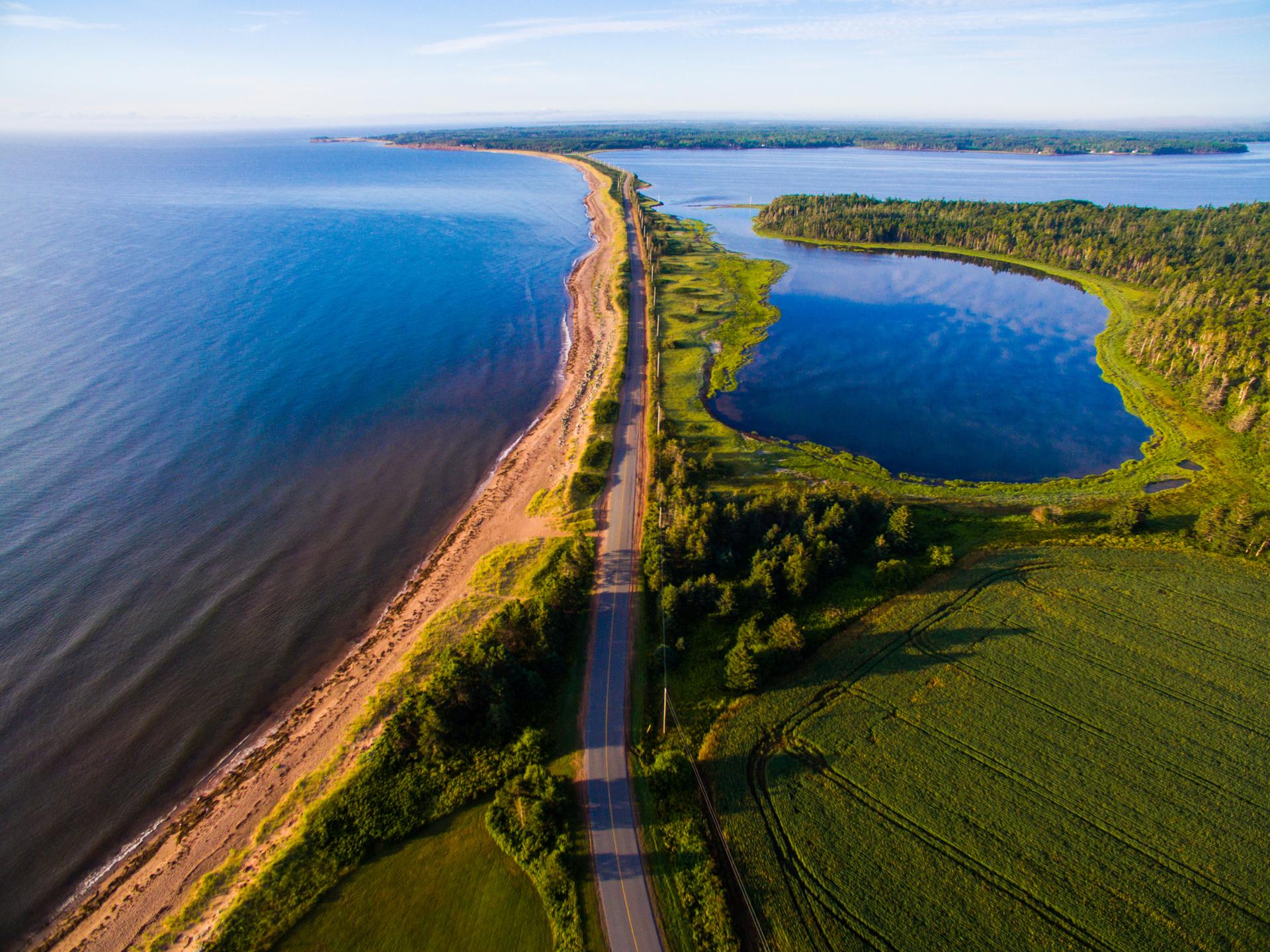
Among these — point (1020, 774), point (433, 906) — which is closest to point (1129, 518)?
point (1020, 774)

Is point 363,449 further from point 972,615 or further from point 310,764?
point 972,615

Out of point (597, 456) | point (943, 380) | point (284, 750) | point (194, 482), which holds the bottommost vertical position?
point (284, 750)

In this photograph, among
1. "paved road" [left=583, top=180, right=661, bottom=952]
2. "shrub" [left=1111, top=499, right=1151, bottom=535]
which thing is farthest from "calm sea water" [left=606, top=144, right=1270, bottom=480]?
"paved road" [left=583, top=180, right=661, bottom=952]

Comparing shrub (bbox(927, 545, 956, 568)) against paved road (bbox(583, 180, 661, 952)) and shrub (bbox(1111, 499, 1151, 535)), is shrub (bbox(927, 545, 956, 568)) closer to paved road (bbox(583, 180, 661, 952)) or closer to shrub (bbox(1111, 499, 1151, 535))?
shrub (bbox(1111, 499, 1151, 535))

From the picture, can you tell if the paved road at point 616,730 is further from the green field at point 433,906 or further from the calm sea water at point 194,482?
the calm sea water at point 194,482

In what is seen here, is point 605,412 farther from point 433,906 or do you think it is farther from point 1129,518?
point 1129,518

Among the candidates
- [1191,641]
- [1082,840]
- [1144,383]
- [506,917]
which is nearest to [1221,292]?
[1144,383]

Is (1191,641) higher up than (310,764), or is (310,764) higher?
(1191,641)
